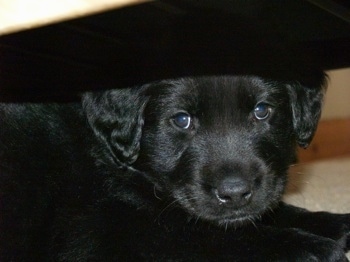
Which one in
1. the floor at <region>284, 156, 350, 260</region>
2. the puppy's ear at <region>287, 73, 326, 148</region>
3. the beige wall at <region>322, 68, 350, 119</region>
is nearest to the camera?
the puppy's ear at <region>287, 73, 326, 148</region>

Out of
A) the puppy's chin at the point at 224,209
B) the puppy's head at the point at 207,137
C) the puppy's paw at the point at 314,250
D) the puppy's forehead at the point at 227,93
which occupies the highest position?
the puppy's forehead at the point at 227,93

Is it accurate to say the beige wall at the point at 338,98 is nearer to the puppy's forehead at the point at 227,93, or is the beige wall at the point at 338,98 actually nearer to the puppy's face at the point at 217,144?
the puppy's face at the point at 217,144

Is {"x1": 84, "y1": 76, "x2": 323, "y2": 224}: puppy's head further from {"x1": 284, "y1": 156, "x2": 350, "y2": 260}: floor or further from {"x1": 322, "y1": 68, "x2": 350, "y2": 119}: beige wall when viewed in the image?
{"x1": 322, "y1": 68, "x2": 350, "y2": 119}: beige wall

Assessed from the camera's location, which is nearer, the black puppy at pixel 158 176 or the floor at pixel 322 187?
the black puppy at pixel 158 176

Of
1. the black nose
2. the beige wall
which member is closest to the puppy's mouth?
the black nose

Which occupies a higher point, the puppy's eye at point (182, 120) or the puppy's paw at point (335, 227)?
the puppy's eye at point (182, 120)

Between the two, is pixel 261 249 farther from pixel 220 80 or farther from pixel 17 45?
pixel 17 45

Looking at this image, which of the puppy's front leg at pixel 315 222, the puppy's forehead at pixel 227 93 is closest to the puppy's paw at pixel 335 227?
the puppy's front leg at pixel 315 222
